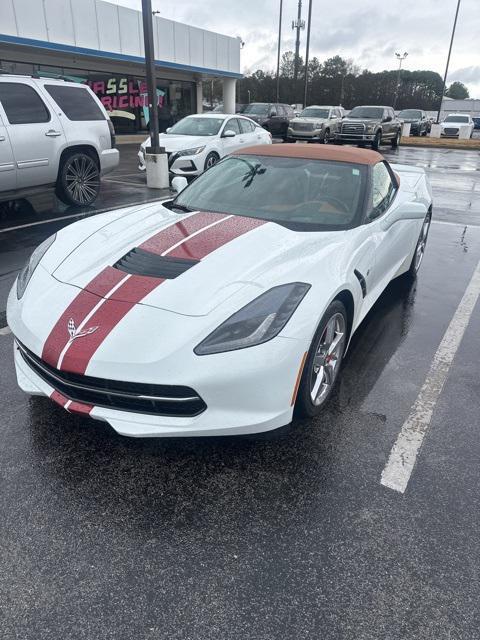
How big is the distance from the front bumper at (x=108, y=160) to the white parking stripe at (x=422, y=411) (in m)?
6.34

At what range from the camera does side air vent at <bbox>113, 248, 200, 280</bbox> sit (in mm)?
2734

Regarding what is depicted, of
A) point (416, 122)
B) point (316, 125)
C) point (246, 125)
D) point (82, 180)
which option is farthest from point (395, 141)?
point (82, 180)

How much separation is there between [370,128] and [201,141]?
1246 cm

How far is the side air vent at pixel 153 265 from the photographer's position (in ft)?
8.97

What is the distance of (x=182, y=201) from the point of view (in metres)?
4.00

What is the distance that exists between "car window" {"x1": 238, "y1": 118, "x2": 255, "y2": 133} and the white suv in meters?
5.12

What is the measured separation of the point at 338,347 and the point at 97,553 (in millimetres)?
1793

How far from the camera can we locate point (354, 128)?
21531 mm

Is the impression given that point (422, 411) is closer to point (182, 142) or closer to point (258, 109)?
point (182, 142)

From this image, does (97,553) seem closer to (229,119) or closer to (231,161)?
(231,161)

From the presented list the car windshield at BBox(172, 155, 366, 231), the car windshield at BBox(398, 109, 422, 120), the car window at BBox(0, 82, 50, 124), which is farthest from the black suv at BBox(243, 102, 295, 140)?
the car windshield at BBox(172, 155, 366, 231)

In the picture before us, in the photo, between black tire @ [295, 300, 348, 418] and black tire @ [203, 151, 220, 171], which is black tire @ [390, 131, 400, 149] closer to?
black tire @ [203, 151, 220, 171]

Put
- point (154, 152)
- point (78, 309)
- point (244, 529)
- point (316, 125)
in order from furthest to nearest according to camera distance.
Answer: point (316, 125) < point (154, 152) < point (78, 309) < point (244, 529)

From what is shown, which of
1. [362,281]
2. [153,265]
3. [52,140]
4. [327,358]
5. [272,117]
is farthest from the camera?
[272,117]
